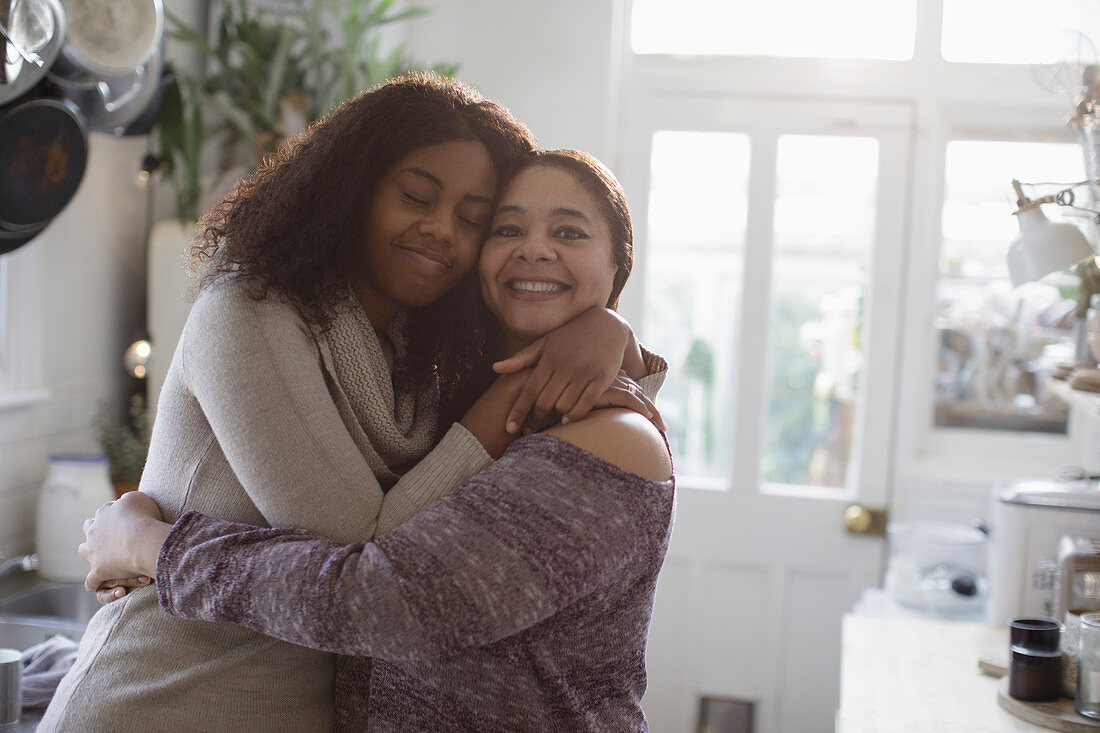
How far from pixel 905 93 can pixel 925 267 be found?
0.54 m

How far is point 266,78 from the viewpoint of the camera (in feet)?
8.39

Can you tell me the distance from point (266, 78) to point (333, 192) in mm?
1618

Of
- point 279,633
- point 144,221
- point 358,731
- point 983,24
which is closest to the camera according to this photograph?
point 279,633

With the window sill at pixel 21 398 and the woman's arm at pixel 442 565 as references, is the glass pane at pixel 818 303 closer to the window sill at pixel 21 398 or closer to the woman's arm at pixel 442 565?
the window sill at pixel 21 398

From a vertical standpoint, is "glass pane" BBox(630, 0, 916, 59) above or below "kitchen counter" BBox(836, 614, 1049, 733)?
above

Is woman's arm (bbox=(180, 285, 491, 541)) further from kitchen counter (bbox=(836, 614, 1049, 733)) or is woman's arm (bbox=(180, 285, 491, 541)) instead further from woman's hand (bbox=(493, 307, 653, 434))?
kitchen counter (bbox=(836, 614, 1049, 733))

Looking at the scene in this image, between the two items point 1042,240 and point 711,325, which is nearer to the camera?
point 1042,240

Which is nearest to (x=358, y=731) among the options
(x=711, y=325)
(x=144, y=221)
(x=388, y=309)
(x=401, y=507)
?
(x=401, y=507)

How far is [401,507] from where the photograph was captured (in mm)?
1008

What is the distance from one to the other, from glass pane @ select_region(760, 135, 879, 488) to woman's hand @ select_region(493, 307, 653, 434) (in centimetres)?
218

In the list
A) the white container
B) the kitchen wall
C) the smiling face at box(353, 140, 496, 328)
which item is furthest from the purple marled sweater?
the kitchen wall

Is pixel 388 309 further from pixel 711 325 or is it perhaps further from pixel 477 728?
pixel 711 325

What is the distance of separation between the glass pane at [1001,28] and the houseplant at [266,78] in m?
1.61

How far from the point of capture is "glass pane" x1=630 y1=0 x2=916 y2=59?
3.16 m
